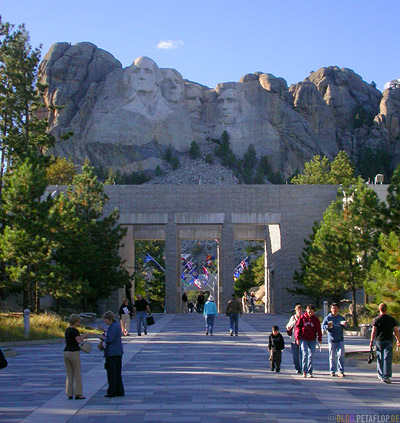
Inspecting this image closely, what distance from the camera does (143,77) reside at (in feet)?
447

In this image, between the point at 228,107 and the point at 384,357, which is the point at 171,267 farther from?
the point at 228,107

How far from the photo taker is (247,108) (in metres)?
146

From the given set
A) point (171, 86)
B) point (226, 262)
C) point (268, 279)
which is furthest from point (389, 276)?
point (171, 86)

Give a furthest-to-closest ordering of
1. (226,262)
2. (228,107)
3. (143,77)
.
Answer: (228,107) < (143,77) < (226,262)

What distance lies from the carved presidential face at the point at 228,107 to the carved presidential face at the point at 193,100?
14.9 ft

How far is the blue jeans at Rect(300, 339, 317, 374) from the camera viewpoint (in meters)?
13.3

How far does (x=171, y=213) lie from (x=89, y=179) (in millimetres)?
9822

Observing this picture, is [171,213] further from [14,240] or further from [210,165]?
[210,165]

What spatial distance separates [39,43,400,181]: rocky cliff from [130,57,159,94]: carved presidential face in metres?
0.19

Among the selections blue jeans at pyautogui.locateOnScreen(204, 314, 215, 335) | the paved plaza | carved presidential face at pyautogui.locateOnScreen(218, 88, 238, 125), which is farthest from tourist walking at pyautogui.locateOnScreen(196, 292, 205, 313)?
carved presidential face at pyautogui.locateOnScreen(218, 88, 238, 125)

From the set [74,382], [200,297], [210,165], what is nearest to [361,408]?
[74,382]

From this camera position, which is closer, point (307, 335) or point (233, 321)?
point (307, 335)

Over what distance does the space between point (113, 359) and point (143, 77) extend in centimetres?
12866

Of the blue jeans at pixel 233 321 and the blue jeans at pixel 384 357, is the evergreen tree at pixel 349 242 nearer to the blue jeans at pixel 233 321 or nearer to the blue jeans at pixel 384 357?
the blue jeans at pixel 233 321
